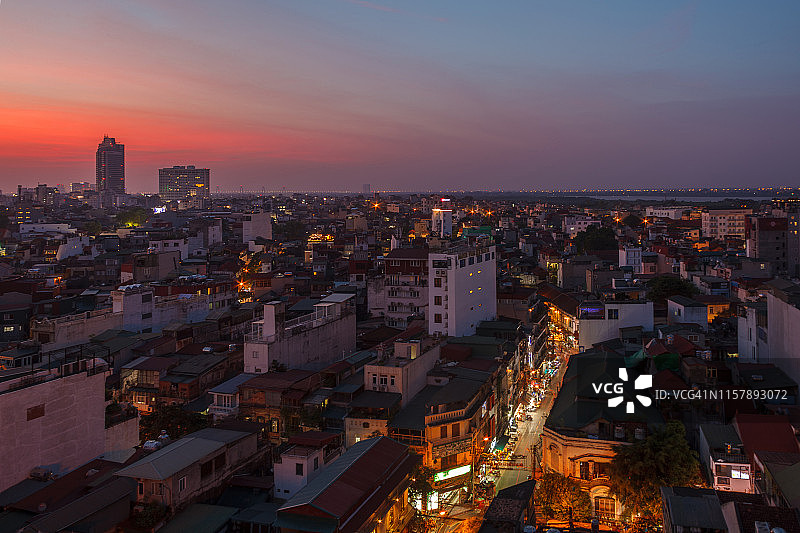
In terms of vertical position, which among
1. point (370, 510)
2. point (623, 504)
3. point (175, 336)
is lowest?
point (623, 504)

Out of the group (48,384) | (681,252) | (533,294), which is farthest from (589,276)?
(48,384)

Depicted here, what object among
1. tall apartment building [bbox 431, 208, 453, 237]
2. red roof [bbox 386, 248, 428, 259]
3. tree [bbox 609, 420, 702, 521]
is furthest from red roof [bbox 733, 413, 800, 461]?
tall apartment building [bbox 431, 208, 453, 237]

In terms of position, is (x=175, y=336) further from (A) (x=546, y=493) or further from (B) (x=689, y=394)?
(B) (x=689, y=394)

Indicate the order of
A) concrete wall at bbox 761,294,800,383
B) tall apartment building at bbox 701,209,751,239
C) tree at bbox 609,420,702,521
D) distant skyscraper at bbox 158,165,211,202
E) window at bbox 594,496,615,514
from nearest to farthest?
tree at bbox 609,420,702,521 < window at bbox 594,496,615,514 < concrete wall at bbox 761,294,800,383 < tall apartment building at bbox 701,209,751,239 < distant skyscraper at bbox 158,165,211,202

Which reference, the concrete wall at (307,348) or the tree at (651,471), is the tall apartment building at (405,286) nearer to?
the concrete wall at (307,348)

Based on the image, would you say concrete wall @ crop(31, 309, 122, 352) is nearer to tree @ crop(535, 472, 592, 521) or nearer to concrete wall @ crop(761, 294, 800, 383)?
tree @ crop(535, 472, 592, 521)

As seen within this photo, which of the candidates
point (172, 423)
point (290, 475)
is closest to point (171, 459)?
point (290, 475)
